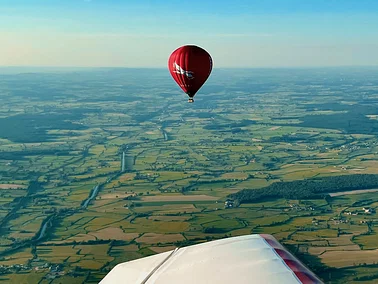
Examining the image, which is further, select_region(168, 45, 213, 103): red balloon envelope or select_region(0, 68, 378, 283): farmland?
select_region(0, 68, 378, 283): farmland

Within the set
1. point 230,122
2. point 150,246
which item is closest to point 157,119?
point 230,122

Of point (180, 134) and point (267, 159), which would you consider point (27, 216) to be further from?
point (180, 134)

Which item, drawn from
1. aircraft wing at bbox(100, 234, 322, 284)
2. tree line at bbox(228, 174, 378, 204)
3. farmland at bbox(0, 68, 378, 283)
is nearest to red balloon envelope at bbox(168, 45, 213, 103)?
aircraft wing at bbox(100, 234, 322, 284)

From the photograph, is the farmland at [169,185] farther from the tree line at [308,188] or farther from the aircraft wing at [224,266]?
the aircraft wing at [224,266]

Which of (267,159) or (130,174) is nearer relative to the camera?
(130,174)

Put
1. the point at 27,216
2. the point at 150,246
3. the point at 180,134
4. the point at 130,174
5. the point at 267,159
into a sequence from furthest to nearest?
the point at 180,134 < the point at 267,159 < the point at 130,174 < the point at 27,216 < the point at 150,246

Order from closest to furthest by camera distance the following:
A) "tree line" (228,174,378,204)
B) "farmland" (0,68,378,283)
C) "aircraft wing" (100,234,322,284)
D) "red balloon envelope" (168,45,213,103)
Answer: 1. "aircraft wing" (100,234,322,284)
2. "red balloon envelope" (168,45,213,103)
3. "farmland" (0,68,378,283)
4. "tree line" (228,174,378,204)

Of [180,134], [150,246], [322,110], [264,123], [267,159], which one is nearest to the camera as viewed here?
[150,246]

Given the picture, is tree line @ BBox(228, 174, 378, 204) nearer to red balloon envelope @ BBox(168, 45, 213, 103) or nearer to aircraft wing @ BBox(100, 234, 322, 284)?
red balloon envelope @ BBox(168, 45, 213, 103)

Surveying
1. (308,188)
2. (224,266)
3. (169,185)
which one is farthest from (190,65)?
(308,188)
